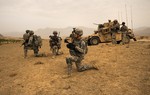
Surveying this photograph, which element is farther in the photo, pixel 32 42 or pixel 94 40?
pixel 94 40

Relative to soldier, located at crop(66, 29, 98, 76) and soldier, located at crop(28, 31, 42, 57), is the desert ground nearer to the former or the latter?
soldier, located at crop(66, 29, 98, 76)

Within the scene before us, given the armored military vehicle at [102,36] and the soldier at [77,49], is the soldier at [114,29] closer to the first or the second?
the armored military vehicle at [102,36]

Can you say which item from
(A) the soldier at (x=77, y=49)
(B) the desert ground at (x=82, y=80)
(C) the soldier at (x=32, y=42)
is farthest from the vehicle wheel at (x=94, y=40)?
(A) the soldier at (x=77, y=49)

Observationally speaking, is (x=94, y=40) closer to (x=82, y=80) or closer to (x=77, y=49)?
(x=77, y=49)

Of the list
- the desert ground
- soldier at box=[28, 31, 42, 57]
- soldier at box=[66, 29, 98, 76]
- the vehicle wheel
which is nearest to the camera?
the desert ground

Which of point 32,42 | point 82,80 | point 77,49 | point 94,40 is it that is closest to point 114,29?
point 94,40

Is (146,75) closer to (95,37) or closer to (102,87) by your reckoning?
(102,87)

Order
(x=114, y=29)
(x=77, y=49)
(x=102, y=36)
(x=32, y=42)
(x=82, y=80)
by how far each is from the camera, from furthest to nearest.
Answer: (x=102, y=36) → (x=114, y=29) → (x=32, y=42) → (x=77, y=49) → (x=82, y=80)

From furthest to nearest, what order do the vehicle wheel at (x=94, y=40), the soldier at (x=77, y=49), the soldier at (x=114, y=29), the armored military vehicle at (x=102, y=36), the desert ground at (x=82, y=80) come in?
the vehicle wheel at (x=94, y=40), the armored military vehicle at (x=102, y=36), the soldier at (x=114, y=29), the soldier at (x=77, y=49), the desert ground at (x=82, y=80)

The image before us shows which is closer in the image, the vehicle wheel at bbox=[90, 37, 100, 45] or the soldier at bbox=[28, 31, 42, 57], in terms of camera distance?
the soldier at bbox=[28, 31, 42, 57]

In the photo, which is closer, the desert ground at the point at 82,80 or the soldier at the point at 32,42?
the desert ground at the point at 82,80

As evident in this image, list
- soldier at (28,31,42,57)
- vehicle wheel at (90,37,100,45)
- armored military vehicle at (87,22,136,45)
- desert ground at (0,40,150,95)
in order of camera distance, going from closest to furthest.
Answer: desert ground at (0,40,150,95) → soldier at (28,31,42,57) → armored military vehicle at (87,22,136,45) → vehicle wheel at (90,37,100,45)

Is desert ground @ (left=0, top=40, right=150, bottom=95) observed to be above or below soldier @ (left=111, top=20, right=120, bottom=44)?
below

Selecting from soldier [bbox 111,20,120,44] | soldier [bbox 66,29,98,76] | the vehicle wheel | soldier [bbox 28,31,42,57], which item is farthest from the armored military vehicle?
soldier [bbox 66,29,98,76]
